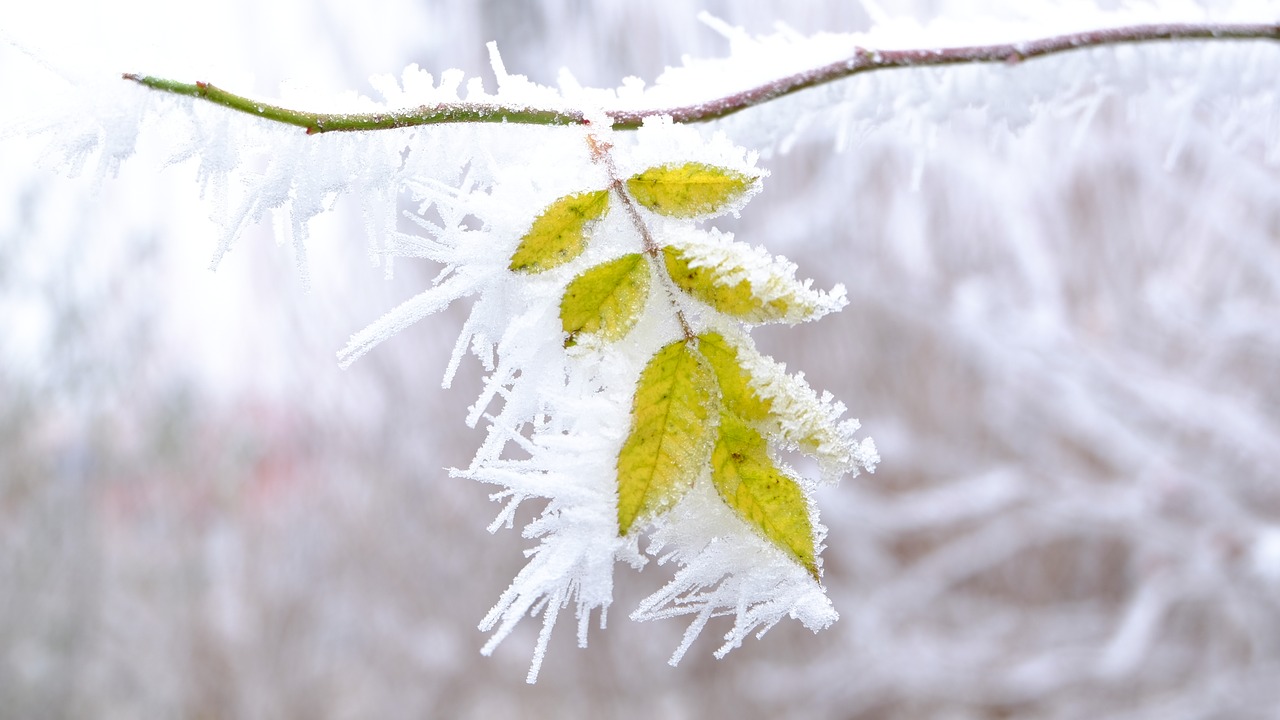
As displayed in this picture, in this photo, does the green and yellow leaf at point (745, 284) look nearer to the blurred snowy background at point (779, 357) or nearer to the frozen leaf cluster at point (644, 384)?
the frozen leaf cluster at point (644, 384)

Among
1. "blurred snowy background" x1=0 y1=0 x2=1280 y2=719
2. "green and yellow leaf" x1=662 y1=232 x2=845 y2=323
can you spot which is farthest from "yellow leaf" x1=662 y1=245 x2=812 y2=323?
"blurred snowy background" x1=0 y1=0 x2=1280 y2=719

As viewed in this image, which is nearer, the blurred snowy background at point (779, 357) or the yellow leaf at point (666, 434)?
the yellow leaf at point (666, 434)

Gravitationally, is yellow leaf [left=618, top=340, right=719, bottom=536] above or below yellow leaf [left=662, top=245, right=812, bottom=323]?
below

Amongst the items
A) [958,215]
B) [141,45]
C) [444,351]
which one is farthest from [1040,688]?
[141,45]

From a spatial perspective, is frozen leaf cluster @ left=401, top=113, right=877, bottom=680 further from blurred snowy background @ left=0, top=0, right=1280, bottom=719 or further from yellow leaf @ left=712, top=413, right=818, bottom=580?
blurred snowy background @ left=0, top=0, right=1280, bottom=719

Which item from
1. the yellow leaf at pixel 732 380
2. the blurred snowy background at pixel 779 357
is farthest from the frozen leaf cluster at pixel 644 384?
the blurred snowy background at pixel 779 357

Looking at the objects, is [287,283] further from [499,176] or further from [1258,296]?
[499,176]
